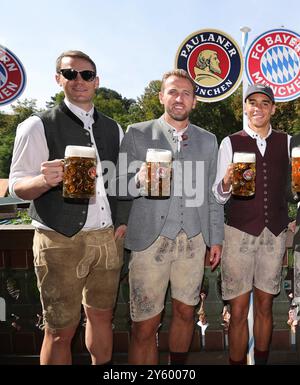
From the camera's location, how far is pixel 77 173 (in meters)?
2.01

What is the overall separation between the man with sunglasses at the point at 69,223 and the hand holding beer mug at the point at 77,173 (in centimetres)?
13

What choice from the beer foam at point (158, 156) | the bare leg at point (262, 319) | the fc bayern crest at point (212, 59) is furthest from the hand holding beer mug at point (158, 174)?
the fc bayern crest at point (212, 59)

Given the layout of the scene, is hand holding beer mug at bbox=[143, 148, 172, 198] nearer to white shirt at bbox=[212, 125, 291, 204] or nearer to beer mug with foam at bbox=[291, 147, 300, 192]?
white shirt at bbox=[212, 125, 291, 204]

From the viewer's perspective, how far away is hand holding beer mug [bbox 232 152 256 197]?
232 centimetres

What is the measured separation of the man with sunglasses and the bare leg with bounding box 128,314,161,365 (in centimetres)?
18

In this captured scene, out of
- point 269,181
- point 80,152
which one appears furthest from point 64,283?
point 269,181

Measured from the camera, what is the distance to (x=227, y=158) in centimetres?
256

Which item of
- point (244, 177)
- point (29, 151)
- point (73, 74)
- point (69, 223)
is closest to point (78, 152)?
point (29, 151)

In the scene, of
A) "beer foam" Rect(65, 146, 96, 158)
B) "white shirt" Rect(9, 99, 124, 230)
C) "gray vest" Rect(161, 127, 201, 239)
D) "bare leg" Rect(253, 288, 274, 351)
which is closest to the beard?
"gray vest" Rect(161, 127, 201, 239)

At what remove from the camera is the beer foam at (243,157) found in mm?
2340
